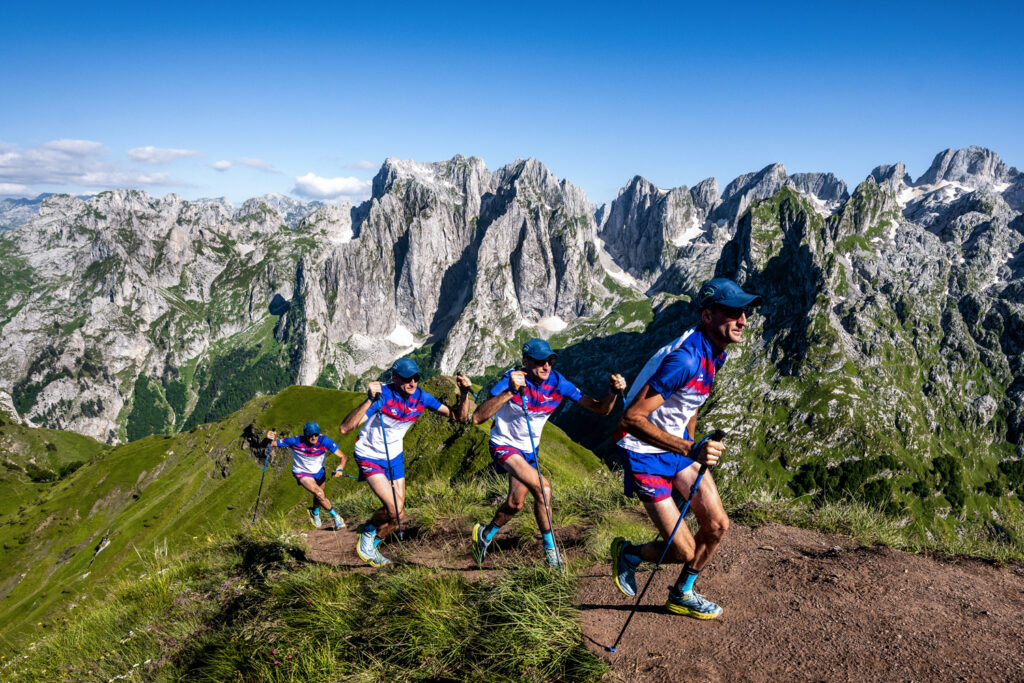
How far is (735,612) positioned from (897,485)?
530 feet

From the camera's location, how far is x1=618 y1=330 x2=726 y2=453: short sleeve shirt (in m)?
5.71

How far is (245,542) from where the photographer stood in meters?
12.1

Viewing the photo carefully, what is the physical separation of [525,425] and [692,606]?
396 cm

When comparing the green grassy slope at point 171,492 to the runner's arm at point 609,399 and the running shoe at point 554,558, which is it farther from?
the runner's arm at point 609,399

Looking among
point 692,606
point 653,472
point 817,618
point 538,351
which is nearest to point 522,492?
point 538,351

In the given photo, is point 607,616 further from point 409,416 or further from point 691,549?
point 409,416

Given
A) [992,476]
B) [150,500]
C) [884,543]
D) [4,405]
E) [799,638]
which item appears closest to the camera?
[799,638]

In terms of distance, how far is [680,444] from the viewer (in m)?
5.84

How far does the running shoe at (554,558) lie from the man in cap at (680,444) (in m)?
1.10

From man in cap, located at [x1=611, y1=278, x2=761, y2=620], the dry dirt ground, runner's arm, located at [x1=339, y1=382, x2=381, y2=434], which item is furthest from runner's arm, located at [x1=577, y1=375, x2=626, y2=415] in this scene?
runner's arm, located at [x1=339, y1=382, x2=381, y2=434]

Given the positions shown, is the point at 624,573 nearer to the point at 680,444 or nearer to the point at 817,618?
the point at 680,444

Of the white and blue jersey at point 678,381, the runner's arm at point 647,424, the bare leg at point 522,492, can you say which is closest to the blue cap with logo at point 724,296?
the white and blue jersey at point 678,381

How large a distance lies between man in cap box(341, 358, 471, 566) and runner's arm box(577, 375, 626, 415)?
113 inches

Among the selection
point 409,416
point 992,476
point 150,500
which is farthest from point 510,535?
point 992,476
